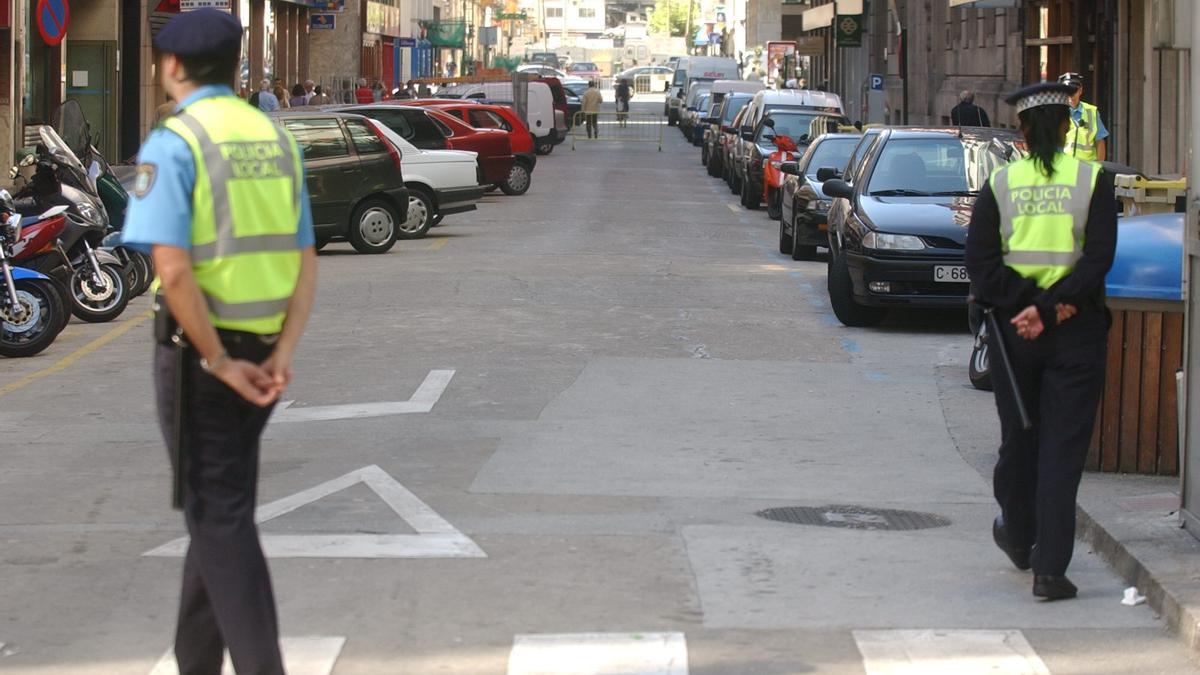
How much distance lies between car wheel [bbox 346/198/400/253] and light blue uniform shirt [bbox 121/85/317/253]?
56.5ft

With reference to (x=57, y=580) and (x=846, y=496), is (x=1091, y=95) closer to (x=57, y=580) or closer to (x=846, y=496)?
(x=846, y=496)

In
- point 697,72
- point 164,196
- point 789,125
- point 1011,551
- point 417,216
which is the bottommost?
point 1011,551

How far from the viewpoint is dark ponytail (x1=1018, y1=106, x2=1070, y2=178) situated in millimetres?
6547

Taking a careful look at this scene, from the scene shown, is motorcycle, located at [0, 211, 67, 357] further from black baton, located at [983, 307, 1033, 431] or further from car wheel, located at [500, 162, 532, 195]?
car wheel, located at [500, 162, 532, 195]

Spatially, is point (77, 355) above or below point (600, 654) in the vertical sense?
above

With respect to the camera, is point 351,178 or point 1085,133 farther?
point 351,178

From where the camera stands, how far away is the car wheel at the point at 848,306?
15115mm

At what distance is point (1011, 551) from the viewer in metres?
6.90

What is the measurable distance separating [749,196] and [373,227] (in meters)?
9.81

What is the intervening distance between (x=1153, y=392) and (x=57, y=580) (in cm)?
481

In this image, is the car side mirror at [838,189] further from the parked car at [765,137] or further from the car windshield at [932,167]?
the parked car at [765,137]

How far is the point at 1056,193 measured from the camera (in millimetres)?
6488

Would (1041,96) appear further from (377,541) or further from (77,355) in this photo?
(77,355)

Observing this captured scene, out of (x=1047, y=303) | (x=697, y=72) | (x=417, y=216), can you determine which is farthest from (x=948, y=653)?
(x=697, y=72)
